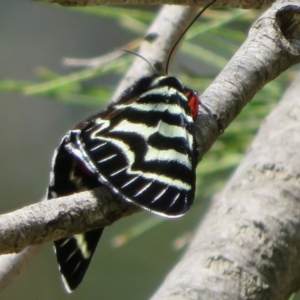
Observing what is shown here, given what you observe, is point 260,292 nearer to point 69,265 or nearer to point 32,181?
point 69,265

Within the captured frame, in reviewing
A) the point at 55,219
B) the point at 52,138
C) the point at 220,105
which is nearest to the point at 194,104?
the point at 220,105

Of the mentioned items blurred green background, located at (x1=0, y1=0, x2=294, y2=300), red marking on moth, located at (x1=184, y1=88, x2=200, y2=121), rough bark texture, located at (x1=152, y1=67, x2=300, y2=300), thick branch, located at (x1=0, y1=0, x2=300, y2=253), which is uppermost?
thick branch, located at (x1=0, y1=0, x2=300, y2=253)

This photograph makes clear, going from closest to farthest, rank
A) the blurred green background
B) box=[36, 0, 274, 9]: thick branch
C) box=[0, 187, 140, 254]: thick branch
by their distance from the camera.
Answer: box=[0, 187, 140, 254]: thick branch, box=[36, 0, 274, 9]: thick branch, the blurred green background

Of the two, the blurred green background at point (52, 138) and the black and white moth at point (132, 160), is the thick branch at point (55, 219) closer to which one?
the black and white moth at point (132, 160)

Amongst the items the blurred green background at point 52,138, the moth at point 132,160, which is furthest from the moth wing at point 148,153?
the blurred green background at point 52,138

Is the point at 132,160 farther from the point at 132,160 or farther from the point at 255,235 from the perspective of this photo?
the point at 255,235

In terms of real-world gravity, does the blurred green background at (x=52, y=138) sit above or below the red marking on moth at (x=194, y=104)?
below

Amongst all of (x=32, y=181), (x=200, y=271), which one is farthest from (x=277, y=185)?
(x=32, y=181)

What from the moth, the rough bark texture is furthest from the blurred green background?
the moth

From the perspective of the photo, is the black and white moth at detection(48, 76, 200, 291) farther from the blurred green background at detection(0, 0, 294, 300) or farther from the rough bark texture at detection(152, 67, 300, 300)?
the blurred green background at detection(0, 0, 294, 300)
